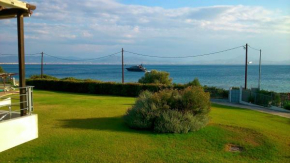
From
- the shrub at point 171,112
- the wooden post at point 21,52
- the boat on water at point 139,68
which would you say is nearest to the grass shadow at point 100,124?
the shrub at point 171,112

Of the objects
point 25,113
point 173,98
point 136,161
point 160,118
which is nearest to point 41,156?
point 25,113

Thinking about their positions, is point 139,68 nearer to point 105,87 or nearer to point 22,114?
point 105,87

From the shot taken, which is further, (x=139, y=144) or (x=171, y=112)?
(x=171, y=112)

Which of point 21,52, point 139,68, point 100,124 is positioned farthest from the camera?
point 139,68

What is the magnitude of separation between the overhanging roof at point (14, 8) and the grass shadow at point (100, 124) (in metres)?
5.45

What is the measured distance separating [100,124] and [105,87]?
16.1 m

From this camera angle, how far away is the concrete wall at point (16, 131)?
6.06m

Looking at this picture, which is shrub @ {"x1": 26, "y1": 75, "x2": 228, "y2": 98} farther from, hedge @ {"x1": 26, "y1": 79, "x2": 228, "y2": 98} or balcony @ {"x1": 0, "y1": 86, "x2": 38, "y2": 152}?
balcony @ {"x1": 0, "y1": 86, "x2": 38, "y2": 152}

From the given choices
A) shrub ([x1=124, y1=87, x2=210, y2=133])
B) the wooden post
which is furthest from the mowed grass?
the wooden post

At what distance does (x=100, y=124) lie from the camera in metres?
12.0

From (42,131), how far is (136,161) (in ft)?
14.6

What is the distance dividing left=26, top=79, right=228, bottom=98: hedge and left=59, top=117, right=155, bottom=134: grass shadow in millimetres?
12685

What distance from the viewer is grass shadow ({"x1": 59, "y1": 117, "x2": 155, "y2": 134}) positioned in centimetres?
1130

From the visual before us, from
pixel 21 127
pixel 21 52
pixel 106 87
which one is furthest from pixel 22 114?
pixel 106 87
